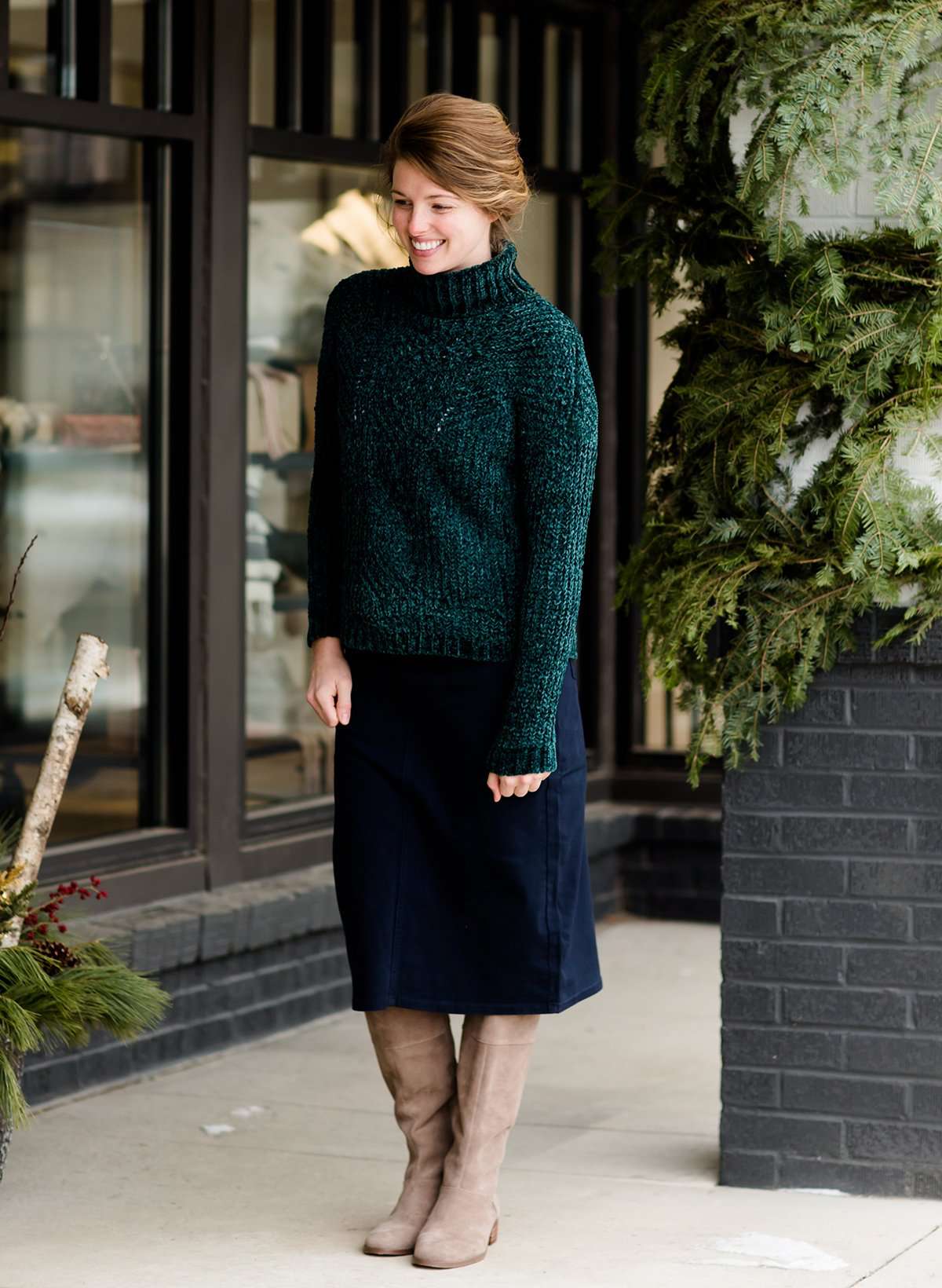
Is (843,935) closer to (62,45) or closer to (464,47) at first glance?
(62,45)

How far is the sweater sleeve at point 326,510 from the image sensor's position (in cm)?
372

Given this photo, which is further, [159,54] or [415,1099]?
[159,54]

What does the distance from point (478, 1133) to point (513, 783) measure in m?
0.64

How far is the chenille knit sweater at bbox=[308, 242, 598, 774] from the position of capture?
349cm

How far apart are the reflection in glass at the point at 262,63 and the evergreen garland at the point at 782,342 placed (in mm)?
1940

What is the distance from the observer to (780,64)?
384cm

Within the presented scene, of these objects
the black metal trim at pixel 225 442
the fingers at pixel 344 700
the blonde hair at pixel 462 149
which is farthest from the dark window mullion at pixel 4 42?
the fingers at pixel 344 700

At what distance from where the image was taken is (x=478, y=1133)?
12.0ft

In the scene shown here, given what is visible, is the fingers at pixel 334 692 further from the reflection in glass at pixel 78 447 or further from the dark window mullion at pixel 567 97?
the dark window mullion at pixel 567 97

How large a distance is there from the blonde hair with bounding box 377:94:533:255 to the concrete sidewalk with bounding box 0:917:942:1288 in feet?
6.03

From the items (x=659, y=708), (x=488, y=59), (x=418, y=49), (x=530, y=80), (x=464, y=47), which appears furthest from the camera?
(x=659, y=708)

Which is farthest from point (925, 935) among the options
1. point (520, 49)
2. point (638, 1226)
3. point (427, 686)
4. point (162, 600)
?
point (520, 49)

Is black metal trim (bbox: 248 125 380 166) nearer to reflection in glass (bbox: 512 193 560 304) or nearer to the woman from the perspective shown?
reflection in glass (bbox: 512 193 560 304)

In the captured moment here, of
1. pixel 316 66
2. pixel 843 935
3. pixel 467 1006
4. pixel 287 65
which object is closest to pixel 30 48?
pixel 287 65
